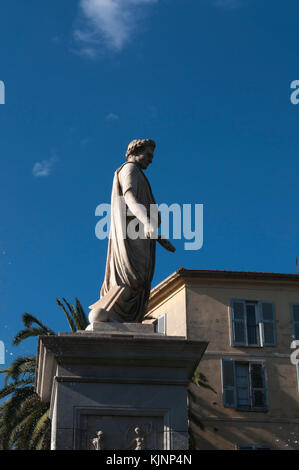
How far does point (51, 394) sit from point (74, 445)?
1481mm

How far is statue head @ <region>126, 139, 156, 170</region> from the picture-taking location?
35.8 ft

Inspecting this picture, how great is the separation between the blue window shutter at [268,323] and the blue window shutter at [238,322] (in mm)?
873

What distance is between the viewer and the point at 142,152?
10.9 meters

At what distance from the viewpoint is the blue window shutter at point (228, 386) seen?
3603cm

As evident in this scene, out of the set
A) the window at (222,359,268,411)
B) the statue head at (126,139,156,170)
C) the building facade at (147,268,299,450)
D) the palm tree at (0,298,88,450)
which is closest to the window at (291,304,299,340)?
the building facade at (147,268,299,450)

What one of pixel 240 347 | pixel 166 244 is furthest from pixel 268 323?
pixel 166 244

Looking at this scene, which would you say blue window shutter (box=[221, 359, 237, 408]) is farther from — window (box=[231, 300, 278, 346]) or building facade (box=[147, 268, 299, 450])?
window (box=[231, 300, 278, 346])

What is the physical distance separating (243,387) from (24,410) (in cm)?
1598

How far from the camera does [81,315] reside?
84.9 ft

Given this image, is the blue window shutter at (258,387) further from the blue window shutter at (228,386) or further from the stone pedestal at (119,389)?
the stone pedestal at (119,389)

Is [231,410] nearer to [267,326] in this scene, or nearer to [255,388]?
[255,388]

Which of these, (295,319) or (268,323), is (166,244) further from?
(295,319)

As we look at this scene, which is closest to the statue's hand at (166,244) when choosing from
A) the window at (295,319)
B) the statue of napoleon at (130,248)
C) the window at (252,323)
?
the statue of napoleon at (130,248)
